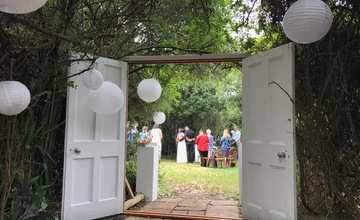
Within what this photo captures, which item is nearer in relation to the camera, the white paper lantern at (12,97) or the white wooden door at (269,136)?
the white paper lantern at (12,97)

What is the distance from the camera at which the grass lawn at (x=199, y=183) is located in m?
6.68

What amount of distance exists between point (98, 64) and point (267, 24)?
6.41 ft

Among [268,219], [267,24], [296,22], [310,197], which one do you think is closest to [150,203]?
[268,219]

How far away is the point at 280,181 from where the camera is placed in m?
3.57

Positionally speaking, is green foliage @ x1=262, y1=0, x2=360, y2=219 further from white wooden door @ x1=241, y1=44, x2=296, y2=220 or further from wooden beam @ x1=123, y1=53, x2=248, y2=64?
wooden beam @ x1=123, y1=53, x2=248, y2=64

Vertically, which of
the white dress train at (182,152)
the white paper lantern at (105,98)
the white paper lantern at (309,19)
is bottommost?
the white dress train at (182,152)

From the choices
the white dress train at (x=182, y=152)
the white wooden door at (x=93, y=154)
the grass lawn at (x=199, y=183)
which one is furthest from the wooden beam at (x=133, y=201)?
the white dress train at (x=182, y=152)

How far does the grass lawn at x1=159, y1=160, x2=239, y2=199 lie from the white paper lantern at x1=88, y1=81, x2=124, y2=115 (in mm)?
2837

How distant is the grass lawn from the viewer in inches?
263

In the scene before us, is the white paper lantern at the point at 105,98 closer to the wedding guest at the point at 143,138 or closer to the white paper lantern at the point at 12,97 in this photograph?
the white paper lantern at the point at 12,97

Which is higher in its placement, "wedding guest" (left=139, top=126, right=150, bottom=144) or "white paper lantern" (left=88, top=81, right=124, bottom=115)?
"white paper lantern" (left=88, top=81, right=124, bottom=115)

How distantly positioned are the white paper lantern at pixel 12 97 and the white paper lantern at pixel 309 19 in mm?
2031

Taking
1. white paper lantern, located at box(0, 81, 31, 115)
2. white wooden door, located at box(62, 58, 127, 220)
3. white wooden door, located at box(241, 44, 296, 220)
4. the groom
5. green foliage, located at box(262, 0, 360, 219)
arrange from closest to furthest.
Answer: white paper lantern, located at box(0, 81, 31, 115) → green foliage, located at box(262, 0, 360, 219) → white wooden door, located at box(241, 44, 296, 220) → white wooden door, located at box(62, 58, 127, 220) → the groom

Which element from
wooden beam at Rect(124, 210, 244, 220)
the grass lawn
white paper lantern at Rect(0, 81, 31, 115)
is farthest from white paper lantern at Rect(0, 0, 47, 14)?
the grass lawn
